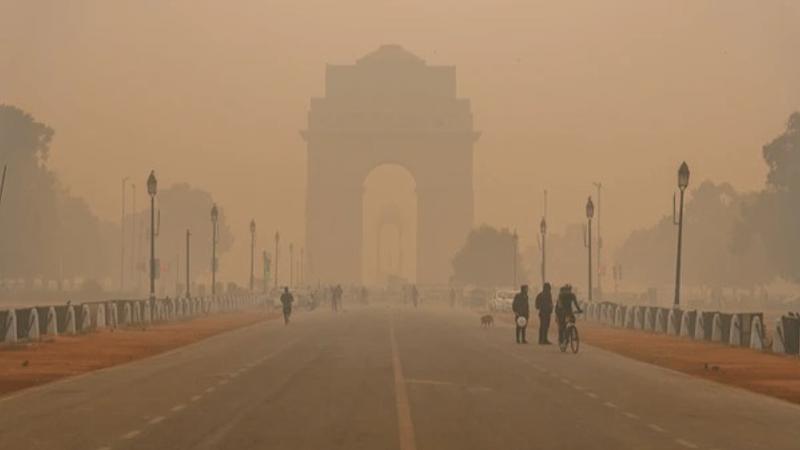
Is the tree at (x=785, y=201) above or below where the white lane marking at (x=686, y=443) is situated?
above

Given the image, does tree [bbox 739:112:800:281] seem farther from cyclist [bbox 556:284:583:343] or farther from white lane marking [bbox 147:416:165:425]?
white lane marking [bbox 147:416:165:425]

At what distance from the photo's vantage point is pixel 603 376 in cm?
3738

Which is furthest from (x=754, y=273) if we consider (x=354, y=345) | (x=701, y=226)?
(x=354, y=345)

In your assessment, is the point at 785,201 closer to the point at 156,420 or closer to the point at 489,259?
the point at 489,259

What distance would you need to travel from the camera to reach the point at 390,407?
2744 cm

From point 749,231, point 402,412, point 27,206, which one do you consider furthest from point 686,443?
point 27,206

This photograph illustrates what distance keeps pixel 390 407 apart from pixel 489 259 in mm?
151823

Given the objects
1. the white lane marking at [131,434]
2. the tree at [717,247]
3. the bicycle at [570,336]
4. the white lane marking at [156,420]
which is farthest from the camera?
the tree at [717,247]

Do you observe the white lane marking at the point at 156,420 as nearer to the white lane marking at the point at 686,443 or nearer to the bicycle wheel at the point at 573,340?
the white lane marking at the point at 686,443

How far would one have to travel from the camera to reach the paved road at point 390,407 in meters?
22.0

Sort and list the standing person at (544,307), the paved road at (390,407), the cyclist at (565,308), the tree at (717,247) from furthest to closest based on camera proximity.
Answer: the tree at (717,247)
the standing person at (544,307)
the cyclist at (565,308)
the paved road at (390,407)

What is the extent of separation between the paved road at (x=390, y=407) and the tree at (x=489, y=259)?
13212cm

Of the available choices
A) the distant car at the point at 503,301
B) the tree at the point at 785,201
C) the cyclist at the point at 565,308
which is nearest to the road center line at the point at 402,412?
the cyclist at the point at 565,308

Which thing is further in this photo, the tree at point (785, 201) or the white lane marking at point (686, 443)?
the tree at point (785, 201)
